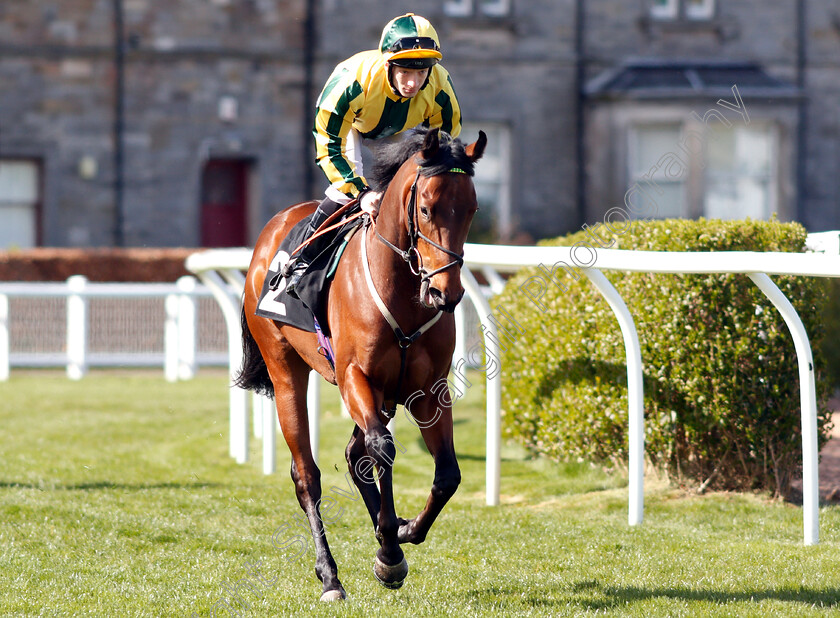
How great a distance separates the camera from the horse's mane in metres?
3.49

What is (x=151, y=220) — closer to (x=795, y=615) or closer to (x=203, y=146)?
(x=203, y=146)

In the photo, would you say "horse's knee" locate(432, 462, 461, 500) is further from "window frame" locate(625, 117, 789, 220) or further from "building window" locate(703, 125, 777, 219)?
"building window" locate(703, 125, 777, 219)

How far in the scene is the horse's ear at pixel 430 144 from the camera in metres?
3.46

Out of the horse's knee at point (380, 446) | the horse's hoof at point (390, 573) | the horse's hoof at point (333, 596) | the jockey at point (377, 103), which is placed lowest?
the horse's hoof at point (333, 596)

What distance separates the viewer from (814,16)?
17312 mm

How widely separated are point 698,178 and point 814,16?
3372 mm

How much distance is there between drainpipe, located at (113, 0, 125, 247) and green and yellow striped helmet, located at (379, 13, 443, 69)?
41.6ft

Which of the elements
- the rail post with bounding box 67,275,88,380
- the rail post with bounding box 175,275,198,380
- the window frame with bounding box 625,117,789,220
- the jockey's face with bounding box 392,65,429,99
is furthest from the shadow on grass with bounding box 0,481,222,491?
the window frame with bounding box 625,117,789,220

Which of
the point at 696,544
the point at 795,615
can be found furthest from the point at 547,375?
the point at 795,615

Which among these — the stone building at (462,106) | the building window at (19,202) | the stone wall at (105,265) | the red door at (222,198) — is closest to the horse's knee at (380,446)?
the stone wall at (105,265)

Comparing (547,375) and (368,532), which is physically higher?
(547,375)

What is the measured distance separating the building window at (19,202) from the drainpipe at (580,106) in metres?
8.06

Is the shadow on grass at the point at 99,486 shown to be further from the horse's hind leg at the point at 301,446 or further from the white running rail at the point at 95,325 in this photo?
the white running rail at the point at 95,325

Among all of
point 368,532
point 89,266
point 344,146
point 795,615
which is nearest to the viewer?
point 795,615
